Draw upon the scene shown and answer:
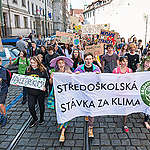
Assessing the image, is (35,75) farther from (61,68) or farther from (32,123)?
(32,123)

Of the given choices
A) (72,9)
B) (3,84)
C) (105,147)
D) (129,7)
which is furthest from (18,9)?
(72,9)

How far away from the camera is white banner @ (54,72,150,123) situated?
371 cm

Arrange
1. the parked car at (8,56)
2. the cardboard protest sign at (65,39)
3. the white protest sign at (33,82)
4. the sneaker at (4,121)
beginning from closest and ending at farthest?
the white protest sign at (33,82), the sneaker at (4,121), the parked car at (8,56), the cardboard protest sign at (65,39)

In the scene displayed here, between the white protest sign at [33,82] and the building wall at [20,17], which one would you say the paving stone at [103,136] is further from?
the building wall at [20,17]

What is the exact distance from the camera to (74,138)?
3752 mm

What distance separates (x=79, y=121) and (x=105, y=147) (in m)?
1.20

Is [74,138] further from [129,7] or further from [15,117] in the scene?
[129,7]

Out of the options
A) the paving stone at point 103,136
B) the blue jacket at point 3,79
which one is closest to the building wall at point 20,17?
the blue jacket at point 3,79

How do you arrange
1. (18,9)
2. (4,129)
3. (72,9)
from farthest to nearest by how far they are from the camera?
(72,9) < (18,9) < (4,129)

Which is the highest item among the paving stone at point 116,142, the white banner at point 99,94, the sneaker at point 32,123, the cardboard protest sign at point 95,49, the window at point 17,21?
the window at point 17,21

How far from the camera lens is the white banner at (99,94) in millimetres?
3709

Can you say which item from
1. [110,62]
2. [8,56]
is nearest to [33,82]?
[110,62]

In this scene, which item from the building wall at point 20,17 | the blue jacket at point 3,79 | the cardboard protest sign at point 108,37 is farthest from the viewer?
the building wall at point 20,17

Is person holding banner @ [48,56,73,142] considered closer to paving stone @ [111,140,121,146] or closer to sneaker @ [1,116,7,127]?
paving stone @ [111,140,121,146]
